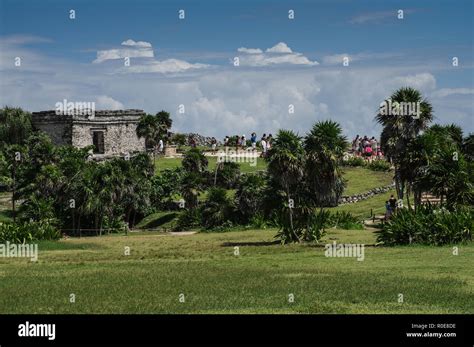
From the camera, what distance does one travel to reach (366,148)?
84.2 meters

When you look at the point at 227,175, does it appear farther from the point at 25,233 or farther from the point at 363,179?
the point at 25,233

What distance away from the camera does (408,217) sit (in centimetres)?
4038

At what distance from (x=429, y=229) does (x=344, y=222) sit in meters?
14.4

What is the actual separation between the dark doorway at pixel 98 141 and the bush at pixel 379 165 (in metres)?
31.5

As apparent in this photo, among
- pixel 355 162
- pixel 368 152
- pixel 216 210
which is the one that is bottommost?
pixel 216 210

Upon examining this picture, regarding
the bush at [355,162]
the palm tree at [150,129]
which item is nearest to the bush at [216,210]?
the bush at [355,162]

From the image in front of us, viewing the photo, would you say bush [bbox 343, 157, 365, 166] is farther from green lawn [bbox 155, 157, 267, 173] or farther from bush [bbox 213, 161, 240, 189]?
bush [bbox 213, 161, 240, 189]

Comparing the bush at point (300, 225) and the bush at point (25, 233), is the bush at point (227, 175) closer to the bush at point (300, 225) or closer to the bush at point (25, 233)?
the bush at point (25, 233)

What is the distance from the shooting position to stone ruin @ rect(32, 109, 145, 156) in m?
89.6

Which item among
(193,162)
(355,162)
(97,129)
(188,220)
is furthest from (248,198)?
(97,129)

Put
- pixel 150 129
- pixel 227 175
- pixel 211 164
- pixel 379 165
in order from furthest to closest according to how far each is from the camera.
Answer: pixel 150 129, pixel 211 164, pixel 379 165, pixel 227 175

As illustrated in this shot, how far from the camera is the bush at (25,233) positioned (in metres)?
45.0

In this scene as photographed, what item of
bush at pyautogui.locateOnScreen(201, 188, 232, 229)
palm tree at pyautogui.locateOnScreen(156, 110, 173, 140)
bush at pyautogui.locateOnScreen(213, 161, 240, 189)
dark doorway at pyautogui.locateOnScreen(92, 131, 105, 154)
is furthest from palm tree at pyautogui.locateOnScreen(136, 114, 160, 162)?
bush at pyautogui.locateOnScreen(201, 188, 232, 229)
